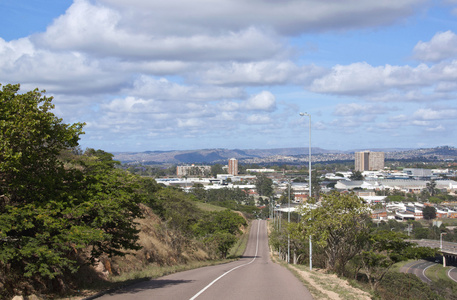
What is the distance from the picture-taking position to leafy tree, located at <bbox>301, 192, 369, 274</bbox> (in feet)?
85.9

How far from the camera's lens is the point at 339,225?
85.1ft

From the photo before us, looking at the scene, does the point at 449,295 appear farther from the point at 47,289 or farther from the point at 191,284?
the point at 47,289

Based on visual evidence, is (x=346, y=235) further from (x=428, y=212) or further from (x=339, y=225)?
(x=428, y=212)

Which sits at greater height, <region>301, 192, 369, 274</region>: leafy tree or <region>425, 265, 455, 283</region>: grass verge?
<region>301, 192, 369, 274</region>: leafy tree

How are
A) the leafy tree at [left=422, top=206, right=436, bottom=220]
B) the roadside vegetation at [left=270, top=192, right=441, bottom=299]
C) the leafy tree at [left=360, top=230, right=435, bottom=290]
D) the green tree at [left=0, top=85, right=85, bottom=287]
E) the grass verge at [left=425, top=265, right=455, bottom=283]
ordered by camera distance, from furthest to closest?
the leafy tree at [left=422, top=206, right=436, bottom=220], the grass verge at [left=425, top=265, right=455, bottom=283], the leafy tree at [left=360, top=230, right=435, bottom=290], the roadside vegetation at [left=270, top=192, right=441, bottom=299], the green tree at [left=0, top=85, right=85, bottom=287]

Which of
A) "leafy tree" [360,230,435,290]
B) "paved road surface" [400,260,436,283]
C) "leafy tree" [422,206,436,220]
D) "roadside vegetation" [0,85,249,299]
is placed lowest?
"paved road surface" [400,260,436,283]

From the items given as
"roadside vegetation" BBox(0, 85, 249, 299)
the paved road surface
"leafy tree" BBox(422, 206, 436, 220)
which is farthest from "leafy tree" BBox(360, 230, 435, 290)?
"leafy tree" BBox(422, 206, 436, 220)

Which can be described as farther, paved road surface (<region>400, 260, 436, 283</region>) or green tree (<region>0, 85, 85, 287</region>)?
paved road surface (<region>400, 260, 436, 283</region>)

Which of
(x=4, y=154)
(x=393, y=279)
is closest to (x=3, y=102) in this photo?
(x=4, y=154)

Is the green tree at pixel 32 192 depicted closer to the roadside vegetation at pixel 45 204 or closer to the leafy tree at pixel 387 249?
the roadside vegetation at pixel 45 204

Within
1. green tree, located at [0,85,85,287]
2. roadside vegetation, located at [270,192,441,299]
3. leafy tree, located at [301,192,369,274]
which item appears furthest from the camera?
leafy tree, located at [301,192,369,274]

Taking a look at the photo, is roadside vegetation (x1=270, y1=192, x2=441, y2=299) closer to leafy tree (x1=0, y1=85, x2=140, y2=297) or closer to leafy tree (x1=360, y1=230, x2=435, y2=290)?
leafy tree (x1=360, y1=230, x2=435, y2=290)

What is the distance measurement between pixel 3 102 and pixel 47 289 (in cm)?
521

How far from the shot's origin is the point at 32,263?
11.7 m
